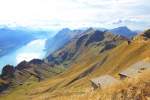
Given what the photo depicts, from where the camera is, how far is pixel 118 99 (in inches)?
1046

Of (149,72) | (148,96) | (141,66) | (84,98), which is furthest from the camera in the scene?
(141,66)

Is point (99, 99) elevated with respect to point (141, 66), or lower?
elevated

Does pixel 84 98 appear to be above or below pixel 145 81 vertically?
below

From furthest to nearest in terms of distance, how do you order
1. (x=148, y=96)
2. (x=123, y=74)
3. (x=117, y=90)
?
(x=123, y=74) → (x=117, y=90) → (x=148, y=96)

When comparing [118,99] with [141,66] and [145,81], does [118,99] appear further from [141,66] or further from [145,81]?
[141,66]

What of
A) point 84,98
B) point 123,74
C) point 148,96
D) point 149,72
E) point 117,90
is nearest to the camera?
point 148,96

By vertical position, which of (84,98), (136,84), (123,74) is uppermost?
(136,84)

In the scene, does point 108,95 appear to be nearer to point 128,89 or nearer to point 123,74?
point 128,89

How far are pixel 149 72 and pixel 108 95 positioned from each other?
363 cm

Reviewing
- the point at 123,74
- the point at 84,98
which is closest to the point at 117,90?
the point at 84,98

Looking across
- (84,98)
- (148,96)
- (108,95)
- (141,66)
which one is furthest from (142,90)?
(141,66)

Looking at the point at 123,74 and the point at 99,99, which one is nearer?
the point at 99,99

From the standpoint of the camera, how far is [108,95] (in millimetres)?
27984

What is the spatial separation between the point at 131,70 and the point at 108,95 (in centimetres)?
11062
